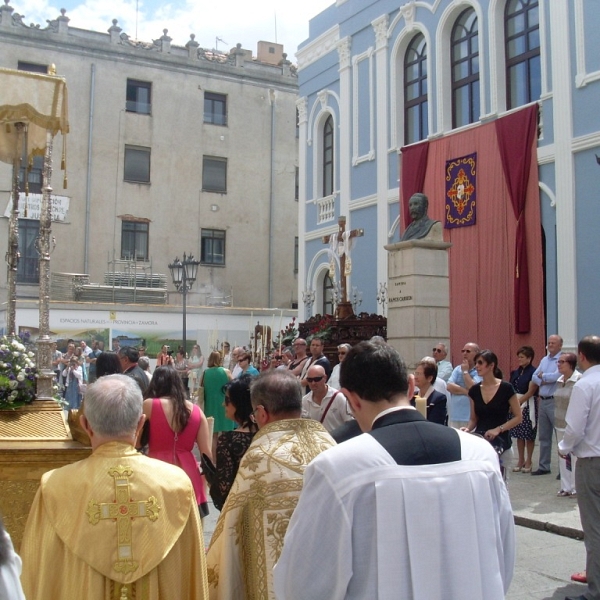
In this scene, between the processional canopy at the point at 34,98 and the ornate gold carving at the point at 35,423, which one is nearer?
the ornate gold carving at the point at 35,423

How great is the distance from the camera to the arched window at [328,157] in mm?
25016

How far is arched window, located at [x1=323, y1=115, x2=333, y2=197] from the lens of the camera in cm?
2502

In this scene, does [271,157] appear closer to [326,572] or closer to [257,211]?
[257,211]

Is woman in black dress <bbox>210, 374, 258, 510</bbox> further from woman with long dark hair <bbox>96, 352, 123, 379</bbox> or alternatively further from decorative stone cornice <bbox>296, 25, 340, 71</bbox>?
decorative stone cornice <bbox>296, 25, 340, 71</bbox>

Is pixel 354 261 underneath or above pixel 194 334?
above

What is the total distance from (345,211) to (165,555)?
20.6 metres

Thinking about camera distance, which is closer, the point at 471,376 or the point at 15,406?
the point at 15,406

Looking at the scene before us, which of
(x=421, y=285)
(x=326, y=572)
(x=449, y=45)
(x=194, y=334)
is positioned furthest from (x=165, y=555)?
(x=194, y=334)

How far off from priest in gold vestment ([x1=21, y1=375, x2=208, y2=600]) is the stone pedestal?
11211 millimetres

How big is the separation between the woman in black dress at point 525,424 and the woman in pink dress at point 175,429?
5.81 metres

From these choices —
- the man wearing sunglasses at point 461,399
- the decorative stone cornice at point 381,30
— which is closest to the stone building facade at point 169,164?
the decorative stone cornice at point 381,30

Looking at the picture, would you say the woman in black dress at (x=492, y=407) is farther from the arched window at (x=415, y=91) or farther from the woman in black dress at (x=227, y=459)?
the arched window at (x=415, y=91)

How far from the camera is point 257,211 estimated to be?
36.4 meters

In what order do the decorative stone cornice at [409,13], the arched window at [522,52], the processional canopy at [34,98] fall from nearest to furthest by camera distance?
the processional canopy at [34,98]
the arched window at [522,52]
the decorative stone cornice at [409,13]
